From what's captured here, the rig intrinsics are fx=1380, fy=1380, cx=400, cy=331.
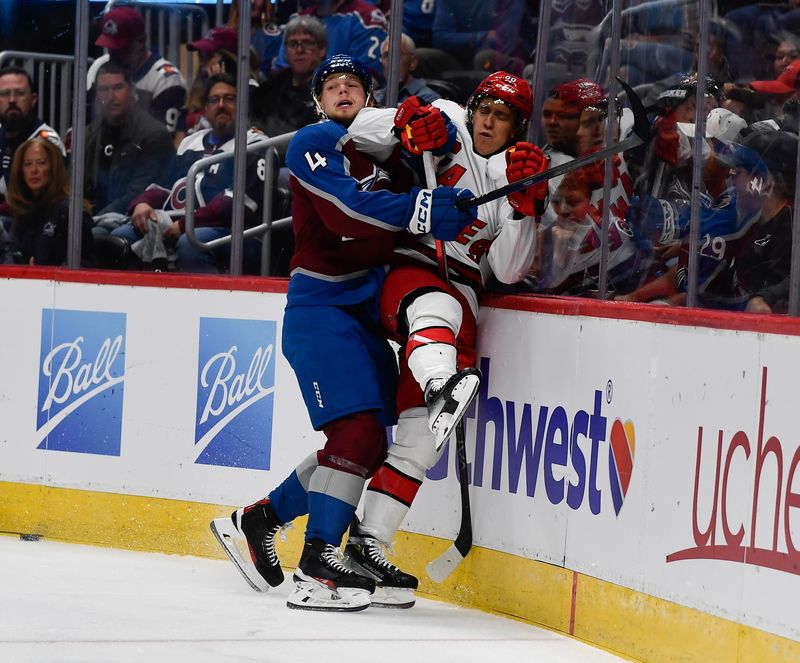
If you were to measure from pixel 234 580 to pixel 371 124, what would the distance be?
1.30 meters

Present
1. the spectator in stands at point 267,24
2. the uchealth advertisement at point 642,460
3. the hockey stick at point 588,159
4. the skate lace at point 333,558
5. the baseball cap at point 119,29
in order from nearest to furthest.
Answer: the uchealth advertisement at point 642,460 < the hockey stick at point 588,159 < the skate lace at point 333,558 < the spectator in stands at point 267,24 < the baseball cap at point 119,29

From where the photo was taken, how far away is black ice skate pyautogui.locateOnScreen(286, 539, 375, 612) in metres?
3.36

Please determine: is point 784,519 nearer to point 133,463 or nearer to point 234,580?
point 234,580

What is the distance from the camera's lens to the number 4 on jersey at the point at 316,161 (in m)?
3.43

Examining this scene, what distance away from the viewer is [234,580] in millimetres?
3789

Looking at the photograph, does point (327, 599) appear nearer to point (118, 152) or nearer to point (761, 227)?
point (761, 227)

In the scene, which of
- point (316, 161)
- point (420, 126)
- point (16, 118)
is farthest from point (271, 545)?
point (16, 118)

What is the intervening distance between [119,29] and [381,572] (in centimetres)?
217

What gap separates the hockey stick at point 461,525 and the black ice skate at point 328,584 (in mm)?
233

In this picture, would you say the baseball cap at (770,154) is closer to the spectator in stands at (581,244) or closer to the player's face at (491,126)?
the spectator in stands at (581,244)

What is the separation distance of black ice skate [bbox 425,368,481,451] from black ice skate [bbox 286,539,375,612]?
0.44m

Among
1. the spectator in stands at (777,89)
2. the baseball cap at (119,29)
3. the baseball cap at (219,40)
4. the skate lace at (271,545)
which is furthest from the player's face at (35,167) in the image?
the spectator in stands at (777,89)

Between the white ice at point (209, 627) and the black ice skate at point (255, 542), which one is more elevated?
the black ice skate at point (255, 542)

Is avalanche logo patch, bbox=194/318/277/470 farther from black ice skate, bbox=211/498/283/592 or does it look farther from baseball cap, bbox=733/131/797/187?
baseball cap, bbox=733/131/797/187
